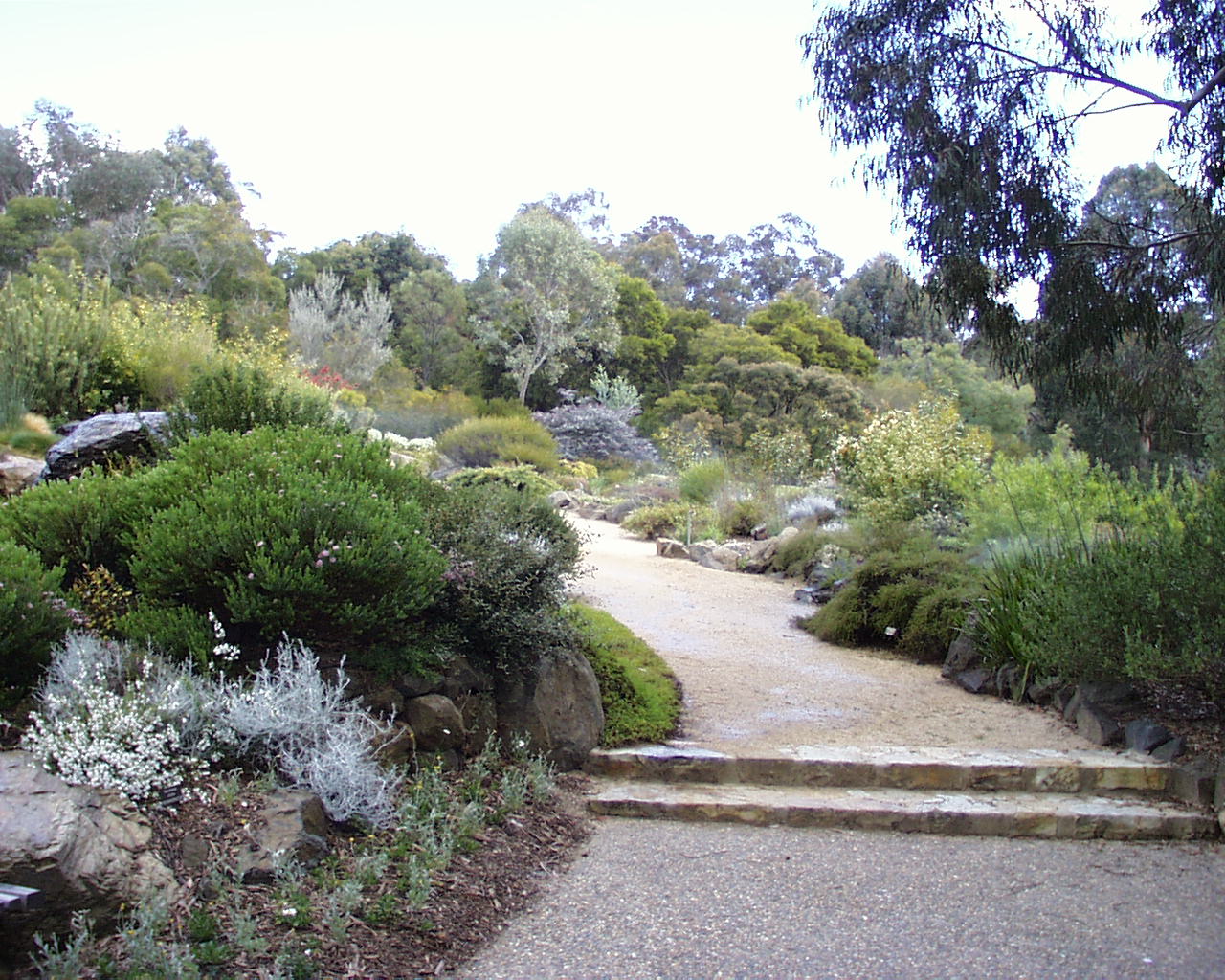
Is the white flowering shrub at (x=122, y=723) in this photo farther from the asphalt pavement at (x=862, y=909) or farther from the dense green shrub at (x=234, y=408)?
the dense green shrub at (x=234, y=408)

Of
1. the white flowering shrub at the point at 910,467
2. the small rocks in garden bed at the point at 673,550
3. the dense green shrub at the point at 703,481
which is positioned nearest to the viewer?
the white flowering shrub at the point at 910,467

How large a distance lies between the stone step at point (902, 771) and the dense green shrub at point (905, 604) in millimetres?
2505

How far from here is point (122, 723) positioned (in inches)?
126

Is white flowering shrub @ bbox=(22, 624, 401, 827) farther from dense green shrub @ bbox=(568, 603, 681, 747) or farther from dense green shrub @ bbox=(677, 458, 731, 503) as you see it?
dense green shrub @ bbox=(677, 458, 731, 503)

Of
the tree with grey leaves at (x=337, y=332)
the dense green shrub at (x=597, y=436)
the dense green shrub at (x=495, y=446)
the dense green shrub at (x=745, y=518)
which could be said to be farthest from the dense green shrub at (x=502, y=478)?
the tree with grey leaves at (x=337, y=332)

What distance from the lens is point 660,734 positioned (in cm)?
518

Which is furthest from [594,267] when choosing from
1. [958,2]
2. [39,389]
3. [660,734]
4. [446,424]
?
[660,734]

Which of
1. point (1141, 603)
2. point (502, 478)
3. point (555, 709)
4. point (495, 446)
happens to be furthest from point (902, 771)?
point (495, 446)

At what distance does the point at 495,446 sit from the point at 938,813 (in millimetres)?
18485

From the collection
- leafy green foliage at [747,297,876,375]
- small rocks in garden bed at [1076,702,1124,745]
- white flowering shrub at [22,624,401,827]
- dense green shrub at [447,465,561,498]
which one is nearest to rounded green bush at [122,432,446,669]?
white flowering shrub at [22,624,401,827]

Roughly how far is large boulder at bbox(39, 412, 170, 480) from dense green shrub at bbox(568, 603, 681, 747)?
3316mm

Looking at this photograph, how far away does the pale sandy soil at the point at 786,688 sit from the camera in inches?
211

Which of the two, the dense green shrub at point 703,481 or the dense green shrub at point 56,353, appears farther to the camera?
the dense green shrub at point 703,481

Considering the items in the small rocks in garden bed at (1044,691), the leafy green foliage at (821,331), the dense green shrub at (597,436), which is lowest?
the small rocks in garden bed at (1044,691)
